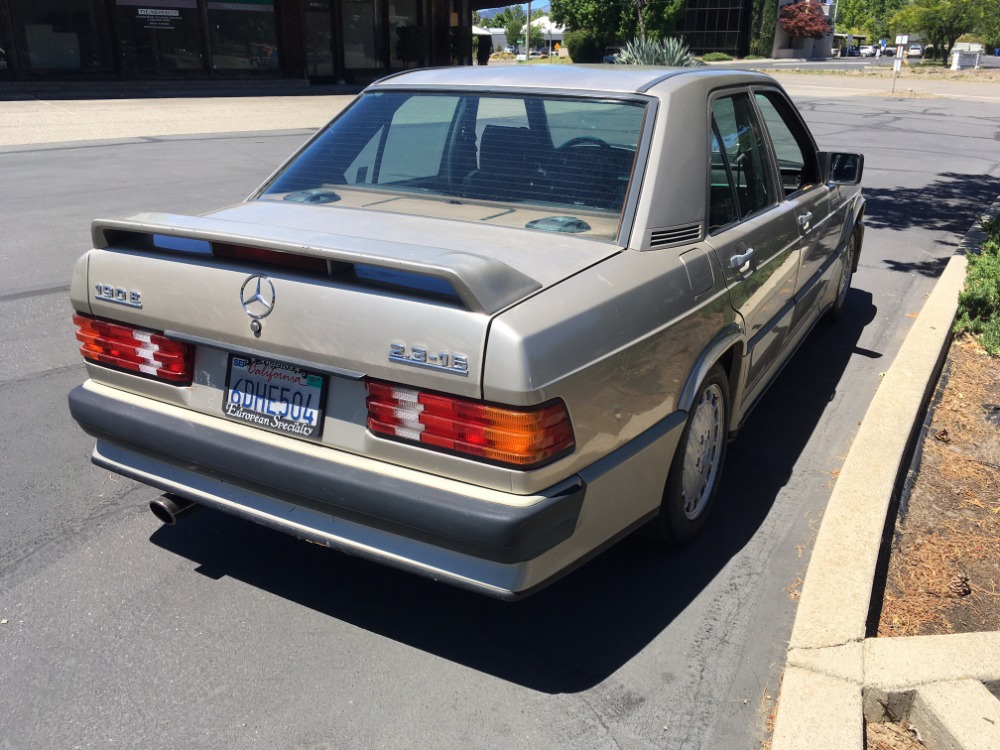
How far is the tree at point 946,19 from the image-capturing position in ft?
199

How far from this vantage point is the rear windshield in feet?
11.2

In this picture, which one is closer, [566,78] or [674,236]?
[674,236]

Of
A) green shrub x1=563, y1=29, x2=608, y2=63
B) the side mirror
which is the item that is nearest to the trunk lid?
the side mirror

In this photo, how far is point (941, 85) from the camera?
3881 cm

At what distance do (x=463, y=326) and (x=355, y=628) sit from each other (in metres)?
1.28

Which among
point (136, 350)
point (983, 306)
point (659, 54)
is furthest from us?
point (659, 54)

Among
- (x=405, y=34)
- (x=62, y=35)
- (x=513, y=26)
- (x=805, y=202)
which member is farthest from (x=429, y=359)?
(x=513, y=26)

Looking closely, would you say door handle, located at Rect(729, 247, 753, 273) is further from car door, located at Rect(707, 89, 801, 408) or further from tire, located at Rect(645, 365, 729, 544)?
tire, located at Rect(645, 365, 729, 544)

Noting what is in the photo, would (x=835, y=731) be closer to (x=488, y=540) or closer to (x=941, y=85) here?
(x=488, y=540)

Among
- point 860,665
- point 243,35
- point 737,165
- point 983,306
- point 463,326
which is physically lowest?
point 860,665

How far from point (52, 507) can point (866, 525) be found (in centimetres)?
334

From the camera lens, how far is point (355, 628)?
3166mm

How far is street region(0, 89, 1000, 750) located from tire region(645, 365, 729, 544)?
150mm

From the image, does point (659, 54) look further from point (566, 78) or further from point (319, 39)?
point (319, 39)
